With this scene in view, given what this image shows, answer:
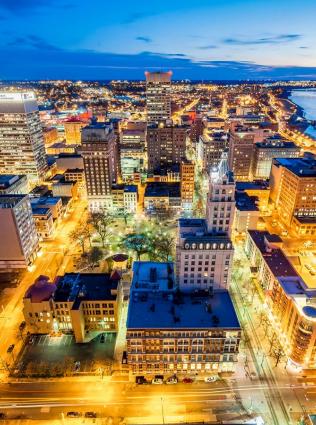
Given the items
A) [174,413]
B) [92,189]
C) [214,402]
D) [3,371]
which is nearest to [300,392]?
[214,402]

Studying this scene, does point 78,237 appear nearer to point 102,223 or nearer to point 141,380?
point 102,223

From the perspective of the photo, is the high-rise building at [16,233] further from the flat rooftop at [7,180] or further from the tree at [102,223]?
the tree at [102,223]

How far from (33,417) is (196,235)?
7191cm

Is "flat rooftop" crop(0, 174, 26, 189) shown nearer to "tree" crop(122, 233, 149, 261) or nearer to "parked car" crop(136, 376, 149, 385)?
"tree" crop(122, 233, 149, 261)

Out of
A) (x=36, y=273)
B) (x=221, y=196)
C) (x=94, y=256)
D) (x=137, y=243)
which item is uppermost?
(x=221, y=196)

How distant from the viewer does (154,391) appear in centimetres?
9062

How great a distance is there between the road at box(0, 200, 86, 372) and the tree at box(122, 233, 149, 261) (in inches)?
1141

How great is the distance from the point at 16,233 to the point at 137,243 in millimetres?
59625

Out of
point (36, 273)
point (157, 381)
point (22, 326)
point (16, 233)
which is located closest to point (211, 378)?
point (157, 381)

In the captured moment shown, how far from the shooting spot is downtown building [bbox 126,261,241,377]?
90188mm

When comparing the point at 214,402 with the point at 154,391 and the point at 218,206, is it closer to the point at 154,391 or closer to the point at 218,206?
the point at 154,391

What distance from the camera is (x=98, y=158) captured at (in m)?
188

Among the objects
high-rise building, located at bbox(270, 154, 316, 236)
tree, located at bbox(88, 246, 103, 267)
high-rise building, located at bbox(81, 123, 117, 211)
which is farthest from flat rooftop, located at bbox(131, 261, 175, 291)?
high-rise building, located at bbox(270, 154, 316, 236)

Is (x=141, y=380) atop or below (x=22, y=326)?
below
